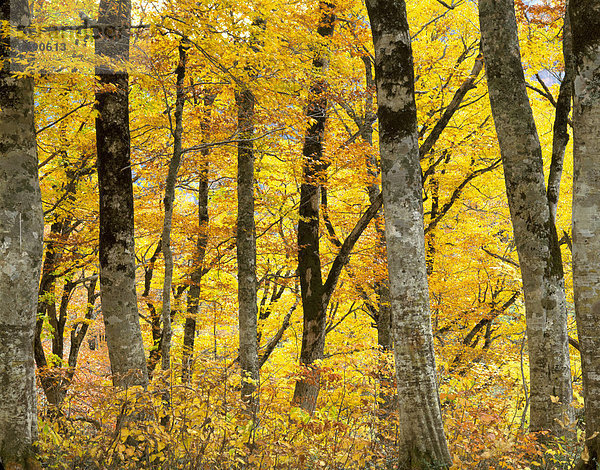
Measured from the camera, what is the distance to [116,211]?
6488 mm

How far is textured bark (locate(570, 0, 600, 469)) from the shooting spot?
389 cm

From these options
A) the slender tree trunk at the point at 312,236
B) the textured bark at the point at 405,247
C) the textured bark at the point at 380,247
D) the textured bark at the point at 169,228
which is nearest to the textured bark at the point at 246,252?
the slender tree trunk at the point at 312,236

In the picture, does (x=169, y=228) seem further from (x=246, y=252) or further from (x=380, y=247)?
(x=380, y=247)

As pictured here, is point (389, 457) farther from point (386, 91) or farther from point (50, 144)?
point (50, 144)

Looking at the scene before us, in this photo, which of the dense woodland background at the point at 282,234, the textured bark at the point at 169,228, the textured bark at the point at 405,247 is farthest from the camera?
the textured bark at the point at 169,228

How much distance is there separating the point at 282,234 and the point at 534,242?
7.32 meters

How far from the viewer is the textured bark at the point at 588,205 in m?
3.89

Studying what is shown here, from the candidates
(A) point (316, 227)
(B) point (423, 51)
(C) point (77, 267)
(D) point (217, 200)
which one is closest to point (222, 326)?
(D) point (217, 200)

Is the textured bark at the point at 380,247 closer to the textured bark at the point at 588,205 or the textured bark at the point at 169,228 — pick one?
the textured bark at the point at 169,228

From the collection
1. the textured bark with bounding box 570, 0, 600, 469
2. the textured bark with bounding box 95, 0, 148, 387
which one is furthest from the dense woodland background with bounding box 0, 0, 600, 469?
the textured bark with bounding box 570, 0, 600, 469

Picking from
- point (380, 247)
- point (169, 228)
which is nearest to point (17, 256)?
point (169, 228)

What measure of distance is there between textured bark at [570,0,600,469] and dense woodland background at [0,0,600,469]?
0.22m

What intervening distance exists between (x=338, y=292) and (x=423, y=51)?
7205 mm

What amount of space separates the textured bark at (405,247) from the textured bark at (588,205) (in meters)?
1.33
